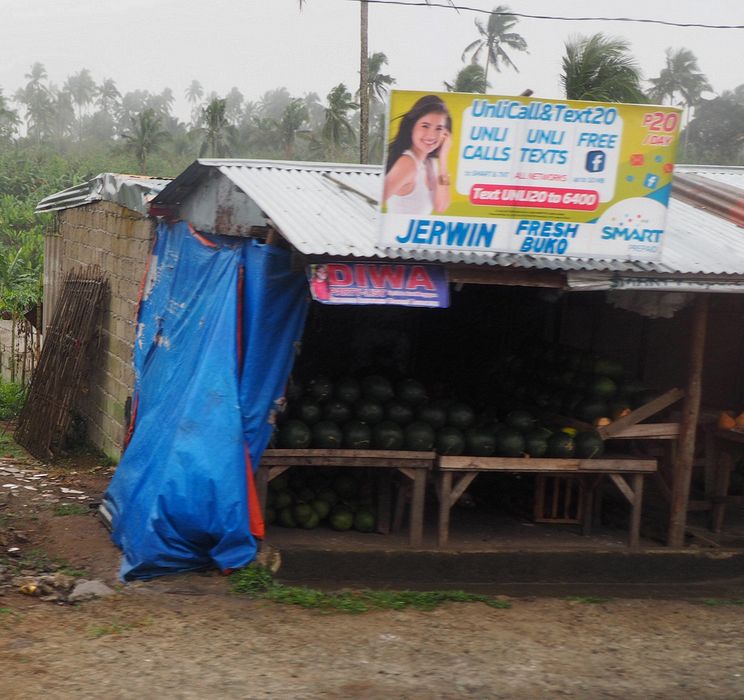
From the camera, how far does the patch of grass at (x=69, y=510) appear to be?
27.9ft

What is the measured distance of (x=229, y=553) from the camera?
21.8 ft

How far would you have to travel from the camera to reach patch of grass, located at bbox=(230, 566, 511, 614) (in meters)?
6.47

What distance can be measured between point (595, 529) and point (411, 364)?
280 centimetres

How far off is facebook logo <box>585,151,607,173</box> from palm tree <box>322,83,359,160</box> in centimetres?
3374

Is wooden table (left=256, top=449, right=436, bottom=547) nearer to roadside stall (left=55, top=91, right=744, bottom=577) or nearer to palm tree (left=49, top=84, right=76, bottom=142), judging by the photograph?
roadside stall (left=55, top=91, right=744, bottom=577)

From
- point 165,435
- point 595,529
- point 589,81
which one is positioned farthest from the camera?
point 589,81

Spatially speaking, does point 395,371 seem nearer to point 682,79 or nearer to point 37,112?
point 682,79

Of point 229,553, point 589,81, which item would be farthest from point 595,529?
point 589,81

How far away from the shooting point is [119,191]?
9883 mm

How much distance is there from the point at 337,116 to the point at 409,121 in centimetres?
3590

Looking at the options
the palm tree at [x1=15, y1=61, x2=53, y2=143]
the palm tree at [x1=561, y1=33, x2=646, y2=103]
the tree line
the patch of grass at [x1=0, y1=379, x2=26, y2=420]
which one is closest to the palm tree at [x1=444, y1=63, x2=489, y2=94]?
the tree line

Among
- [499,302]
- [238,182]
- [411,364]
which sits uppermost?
[238,182]

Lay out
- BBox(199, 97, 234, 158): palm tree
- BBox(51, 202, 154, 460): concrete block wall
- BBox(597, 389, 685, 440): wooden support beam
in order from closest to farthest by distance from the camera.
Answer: BBox(597, 389, 685, 440): wooden support beam, BBox(51, 202, 154, 460): concrete block wall, BBox(199, 97, 234, 158): palm tree

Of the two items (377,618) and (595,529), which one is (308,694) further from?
(595,529)
